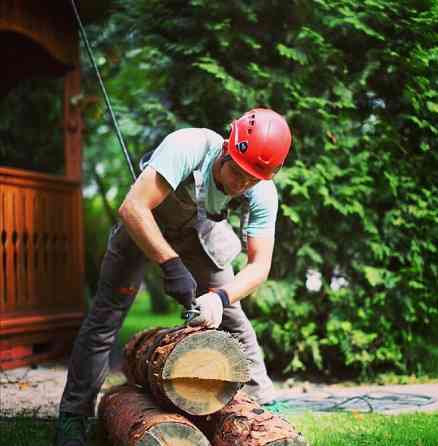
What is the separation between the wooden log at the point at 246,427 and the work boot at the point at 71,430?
63 centimetres

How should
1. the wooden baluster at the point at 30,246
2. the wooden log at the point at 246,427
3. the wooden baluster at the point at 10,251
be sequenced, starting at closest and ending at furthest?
the wooden log at the point at 246,427 < the wooden baluster at the point at 10,251 < the wooden baluster at the point at 30,246

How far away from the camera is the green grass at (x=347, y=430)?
335 cm

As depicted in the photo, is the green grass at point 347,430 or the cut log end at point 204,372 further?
the green grass at point 347,430

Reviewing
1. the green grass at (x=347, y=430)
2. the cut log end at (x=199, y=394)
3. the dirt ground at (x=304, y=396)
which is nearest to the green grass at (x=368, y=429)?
the green grass at (x=347, y=430)

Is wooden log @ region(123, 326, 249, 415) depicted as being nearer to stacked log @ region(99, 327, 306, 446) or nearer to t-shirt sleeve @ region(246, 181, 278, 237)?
stacked log @ region(99, 327, 306, 446)

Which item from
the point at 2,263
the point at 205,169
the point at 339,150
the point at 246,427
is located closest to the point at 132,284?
the point at 205,169

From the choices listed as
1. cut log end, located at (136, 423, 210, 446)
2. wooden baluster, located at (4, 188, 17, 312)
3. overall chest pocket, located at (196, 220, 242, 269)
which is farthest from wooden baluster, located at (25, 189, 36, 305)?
cut log end, located at (136, 423, 210, 446)

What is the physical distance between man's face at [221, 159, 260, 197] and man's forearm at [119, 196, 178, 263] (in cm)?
45

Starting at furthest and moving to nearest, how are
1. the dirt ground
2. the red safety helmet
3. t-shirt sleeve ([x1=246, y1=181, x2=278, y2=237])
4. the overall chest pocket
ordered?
the dirt ground
the overall chest pocket
t-shirt sleeve ([x1=246, y1=181, x2=278, y2=237])
the red safety helmet

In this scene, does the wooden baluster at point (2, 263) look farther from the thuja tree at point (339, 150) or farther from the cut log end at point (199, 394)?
the cut log end at point (199, 394)

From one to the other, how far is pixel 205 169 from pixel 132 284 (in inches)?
32.6

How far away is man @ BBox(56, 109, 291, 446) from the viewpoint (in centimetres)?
296

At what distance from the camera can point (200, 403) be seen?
2.94 metres

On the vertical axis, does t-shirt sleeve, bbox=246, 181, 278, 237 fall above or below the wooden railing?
above
